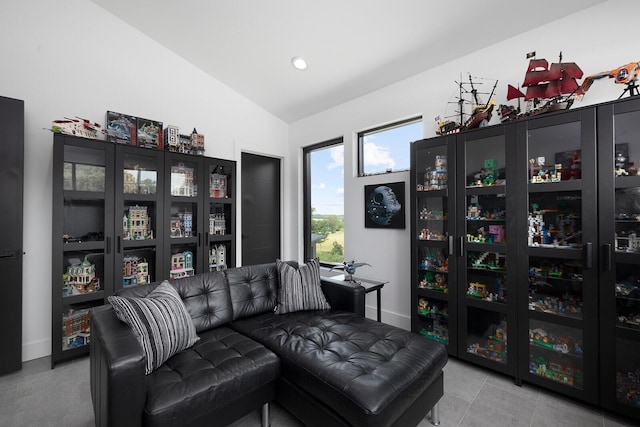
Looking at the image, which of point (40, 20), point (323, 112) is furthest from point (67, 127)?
point (323, 112)

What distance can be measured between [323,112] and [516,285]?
302cm

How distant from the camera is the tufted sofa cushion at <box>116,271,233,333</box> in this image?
204 cm

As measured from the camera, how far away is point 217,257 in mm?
3393

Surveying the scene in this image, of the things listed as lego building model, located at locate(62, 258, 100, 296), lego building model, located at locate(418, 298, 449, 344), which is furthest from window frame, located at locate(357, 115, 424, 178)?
lego building model, located at locate(62, 258, 100, 296)

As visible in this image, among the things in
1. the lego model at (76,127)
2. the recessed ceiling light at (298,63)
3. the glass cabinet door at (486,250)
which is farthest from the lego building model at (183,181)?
the glass cabinet door at (486,250)

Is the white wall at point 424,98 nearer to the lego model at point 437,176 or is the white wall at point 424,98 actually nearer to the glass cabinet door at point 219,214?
the lego model at point 437,176

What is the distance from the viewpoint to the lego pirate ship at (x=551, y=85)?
199cm

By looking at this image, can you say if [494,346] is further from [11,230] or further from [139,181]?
[11,230]

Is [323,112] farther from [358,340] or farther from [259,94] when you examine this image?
[358,340]

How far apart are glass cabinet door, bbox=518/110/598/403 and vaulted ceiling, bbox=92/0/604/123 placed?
36.6 inches

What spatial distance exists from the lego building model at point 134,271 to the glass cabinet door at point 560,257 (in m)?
3.31

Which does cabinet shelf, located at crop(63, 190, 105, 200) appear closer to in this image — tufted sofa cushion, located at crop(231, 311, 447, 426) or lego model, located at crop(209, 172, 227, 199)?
lego model, located at crop(209, 172, 227, 199)

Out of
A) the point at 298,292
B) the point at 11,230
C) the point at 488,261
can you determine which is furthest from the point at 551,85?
the point at 11,230

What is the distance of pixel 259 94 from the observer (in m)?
3.83
